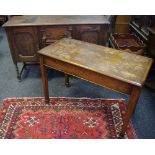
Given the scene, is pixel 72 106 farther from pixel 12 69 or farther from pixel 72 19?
pixel 12 69

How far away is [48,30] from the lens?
2.18 m

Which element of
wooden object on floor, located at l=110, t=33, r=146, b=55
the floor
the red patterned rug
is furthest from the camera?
wooden object on floor, located at l=110, t=33, r=146, b=55

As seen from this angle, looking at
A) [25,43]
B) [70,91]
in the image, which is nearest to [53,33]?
[25,43]

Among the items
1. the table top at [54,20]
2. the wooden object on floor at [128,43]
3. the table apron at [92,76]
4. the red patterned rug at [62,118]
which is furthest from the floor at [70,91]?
the table top at [54,20]

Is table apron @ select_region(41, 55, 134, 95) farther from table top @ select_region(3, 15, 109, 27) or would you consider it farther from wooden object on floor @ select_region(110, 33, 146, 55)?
wooden object on floor @ select_region(110, 33, 146, 55)

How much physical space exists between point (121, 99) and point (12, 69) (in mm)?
1795

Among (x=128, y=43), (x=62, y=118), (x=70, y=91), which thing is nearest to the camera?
(x=62, y=118)

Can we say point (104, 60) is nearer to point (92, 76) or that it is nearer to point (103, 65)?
point (103, 65)

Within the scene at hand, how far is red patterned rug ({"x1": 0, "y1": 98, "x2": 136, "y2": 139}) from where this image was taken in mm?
1805

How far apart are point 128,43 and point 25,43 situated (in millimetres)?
1503

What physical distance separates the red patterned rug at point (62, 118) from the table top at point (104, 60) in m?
0.71

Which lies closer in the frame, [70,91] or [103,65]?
[103,65]

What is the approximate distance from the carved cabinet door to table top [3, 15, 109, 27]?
0.09m

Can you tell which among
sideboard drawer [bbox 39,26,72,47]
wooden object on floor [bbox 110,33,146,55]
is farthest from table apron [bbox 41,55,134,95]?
wooden object on floor [bbox 110,33,146,55]
